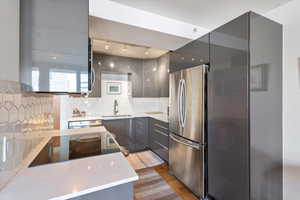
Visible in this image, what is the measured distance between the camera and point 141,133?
3436 millimetres

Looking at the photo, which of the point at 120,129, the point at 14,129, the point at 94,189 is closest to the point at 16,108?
the point at 14,129

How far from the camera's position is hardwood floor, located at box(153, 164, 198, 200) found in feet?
6.15

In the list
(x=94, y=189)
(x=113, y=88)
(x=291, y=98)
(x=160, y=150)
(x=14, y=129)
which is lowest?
(x=160, y=150)

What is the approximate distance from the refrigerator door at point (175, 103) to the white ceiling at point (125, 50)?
1161 millimetres

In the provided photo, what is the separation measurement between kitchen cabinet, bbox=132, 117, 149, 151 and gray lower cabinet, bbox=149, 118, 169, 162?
13 cm

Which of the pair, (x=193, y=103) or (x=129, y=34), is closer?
(x=193, y=103)

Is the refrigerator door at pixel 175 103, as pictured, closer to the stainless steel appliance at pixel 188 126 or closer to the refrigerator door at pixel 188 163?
the stainless steel appliance at pixel 188 126

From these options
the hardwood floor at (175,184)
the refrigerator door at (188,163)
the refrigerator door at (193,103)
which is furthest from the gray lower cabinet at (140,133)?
the refrigerator door at (193,103)

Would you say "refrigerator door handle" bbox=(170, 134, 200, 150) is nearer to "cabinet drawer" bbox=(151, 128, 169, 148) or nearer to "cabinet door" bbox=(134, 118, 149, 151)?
"cabinet drawer" bbox=(151, 128, 169, 148)

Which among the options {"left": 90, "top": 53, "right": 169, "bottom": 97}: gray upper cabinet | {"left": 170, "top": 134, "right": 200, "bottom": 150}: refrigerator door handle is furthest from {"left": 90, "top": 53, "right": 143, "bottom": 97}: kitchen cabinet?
{"left": 170, "top": 134, "right": 200, "bottom": 150}: refrigerator door handle

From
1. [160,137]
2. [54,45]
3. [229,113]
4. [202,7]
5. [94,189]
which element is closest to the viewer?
[94,189]

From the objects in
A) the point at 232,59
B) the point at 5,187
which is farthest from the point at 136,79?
the point at 5,187

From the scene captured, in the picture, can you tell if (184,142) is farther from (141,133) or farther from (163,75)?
(163,75)

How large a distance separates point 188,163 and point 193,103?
0.87m
